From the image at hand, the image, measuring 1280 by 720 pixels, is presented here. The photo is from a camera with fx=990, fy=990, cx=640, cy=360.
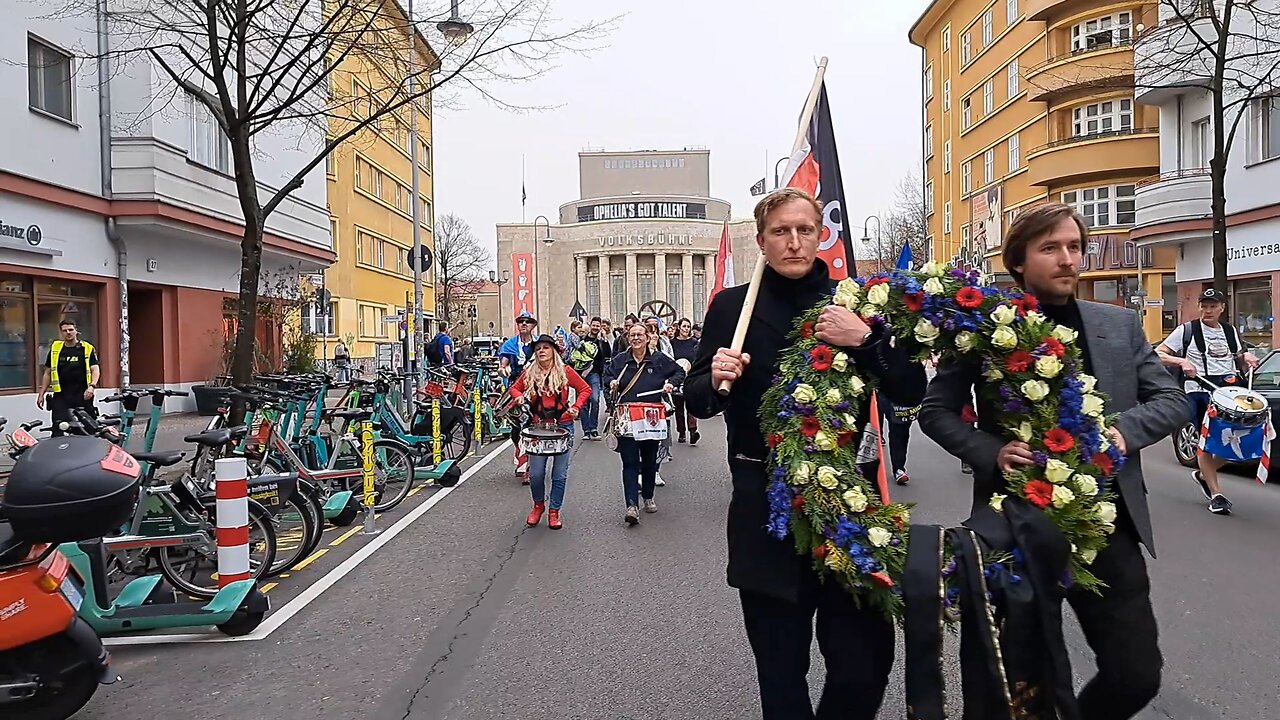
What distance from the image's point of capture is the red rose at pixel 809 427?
293 centimetres

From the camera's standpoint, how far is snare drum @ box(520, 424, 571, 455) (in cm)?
897

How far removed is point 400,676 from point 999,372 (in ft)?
11.3

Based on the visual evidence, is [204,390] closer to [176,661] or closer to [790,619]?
[176,661]

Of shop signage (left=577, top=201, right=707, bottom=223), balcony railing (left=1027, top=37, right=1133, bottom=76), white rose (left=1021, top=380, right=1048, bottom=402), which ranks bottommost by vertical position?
white rose (left=1021, top=380, right=1048, bottom=402)

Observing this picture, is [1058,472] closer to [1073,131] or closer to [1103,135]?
[1103,135]

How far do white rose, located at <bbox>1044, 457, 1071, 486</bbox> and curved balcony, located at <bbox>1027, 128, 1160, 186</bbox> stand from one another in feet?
123

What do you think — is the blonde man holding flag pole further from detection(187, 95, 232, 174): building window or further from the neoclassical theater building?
the neoclassical theater building

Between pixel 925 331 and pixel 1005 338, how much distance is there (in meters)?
0.23

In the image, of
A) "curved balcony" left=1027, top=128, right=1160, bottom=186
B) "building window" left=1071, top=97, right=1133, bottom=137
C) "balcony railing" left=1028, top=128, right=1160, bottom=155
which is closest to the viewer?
"curved balcony" left=1027, top=128, right=1160, bottom=186

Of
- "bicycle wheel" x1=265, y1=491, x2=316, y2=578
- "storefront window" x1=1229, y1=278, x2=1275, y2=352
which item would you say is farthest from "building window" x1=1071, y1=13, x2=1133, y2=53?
"bicycle wheel" x1=265, y1=491, x2=316, y2=578

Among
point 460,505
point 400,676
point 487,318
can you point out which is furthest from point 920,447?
point 487,318

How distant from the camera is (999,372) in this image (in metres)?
3.05

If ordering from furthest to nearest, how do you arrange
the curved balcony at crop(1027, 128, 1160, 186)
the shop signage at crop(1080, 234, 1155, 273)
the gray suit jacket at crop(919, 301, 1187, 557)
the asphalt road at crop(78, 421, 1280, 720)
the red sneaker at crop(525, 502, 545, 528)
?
the shop signage at crop(1080, 234, 1155, 273) → the curved balcony at crop(1027, 128, 1160, 186) → the red sneaker at crop(525, 502, 545, 528) → the asphalt road at crop(78, 421, 1280, 720) → the gray suit jacket at crop(919, 301, 1187, 557)

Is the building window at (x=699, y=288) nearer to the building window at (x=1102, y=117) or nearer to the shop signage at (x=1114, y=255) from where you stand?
the building window at (x=1102, y=117)
